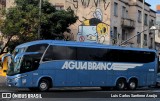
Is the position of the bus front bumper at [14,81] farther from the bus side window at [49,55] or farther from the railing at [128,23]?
the railing at [128,23]

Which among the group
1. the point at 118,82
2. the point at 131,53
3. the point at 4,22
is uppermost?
the point at 4,22

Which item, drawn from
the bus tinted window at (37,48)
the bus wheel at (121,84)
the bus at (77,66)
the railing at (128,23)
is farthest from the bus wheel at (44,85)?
the railing at (128,23)

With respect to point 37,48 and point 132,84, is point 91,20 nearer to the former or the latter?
point 132,84

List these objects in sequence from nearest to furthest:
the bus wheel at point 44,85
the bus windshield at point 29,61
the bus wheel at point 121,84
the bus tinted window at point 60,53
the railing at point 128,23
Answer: the bus windshield at point 29,61 < the bus wheel at point 44,85 < the bus tinted window at point 60,53 < the bus wheel at point 121,84 < the railing at point 128,23

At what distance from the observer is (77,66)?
2591cm

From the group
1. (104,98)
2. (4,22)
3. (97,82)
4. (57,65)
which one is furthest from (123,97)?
(4,22)

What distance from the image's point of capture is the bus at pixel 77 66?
2417cm

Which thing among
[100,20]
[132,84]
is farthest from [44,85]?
[100,20]

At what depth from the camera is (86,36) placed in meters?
51.3

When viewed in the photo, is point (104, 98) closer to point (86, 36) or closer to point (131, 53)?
point (131, 53)

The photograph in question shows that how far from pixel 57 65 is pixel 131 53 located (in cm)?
662

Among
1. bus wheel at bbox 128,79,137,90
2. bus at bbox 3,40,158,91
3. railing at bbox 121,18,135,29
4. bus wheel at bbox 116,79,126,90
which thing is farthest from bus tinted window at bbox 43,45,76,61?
railing at bbox 121,18,135,29

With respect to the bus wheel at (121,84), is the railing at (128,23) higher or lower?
higher

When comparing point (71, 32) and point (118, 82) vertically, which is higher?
point (71, 32)
